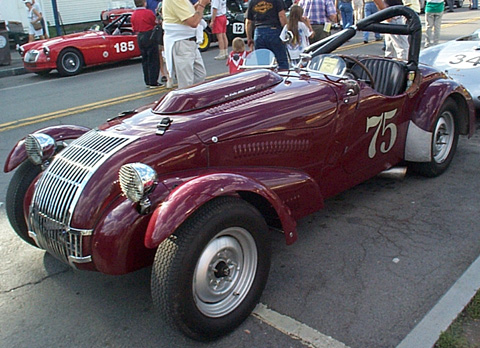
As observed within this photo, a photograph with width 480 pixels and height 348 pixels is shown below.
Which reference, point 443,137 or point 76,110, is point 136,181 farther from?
point 76,110

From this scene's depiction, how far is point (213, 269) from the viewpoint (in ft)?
8.61

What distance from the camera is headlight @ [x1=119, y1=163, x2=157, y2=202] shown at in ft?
8.23

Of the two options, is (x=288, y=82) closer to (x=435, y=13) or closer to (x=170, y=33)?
(x=170, y=33)

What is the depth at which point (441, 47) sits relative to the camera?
269 inches

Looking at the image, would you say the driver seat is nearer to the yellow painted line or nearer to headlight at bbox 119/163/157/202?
headlight at bbox 119/163/157/202

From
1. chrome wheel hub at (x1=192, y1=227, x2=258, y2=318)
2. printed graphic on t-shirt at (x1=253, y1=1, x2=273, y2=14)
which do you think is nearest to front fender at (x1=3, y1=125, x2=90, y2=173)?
chrome wheel hub at (x1=192, y1=227, x2=258, y2=318)

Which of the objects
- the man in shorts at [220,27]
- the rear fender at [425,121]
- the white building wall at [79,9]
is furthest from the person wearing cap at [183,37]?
→ the white building wall at [79,9]

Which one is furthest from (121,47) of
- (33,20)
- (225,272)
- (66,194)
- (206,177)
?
(225,272)

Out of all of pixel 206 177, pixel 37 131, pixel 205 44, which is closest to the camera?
pixel 206 177

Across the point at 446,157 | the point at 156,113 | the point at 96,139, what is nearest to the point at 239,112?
the point at 156,113

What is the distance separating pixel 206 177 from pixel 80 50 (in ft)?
31.9

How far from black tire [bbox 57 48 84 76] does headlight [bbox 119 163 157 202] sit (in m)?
9.36

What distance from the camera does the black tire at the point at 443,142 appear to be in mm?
4508

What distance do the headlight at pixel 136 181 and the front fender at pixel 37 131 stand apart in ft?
3.97
